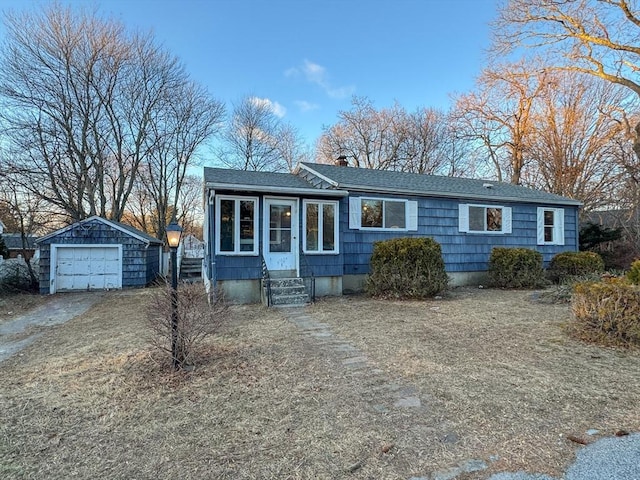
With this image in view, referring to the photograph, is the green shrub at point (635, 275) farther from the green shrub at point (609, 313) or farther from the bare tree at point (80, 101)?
the bare tree at point (80, 101)

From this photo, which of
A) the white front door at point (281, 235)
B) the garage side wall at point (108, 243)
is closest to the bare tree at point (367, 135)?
the garage side wall at point (108, 243)

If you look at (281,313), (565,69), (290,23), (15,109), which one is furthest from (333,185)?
(15,109)

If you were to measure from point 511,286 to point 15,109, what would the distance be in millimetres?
20499

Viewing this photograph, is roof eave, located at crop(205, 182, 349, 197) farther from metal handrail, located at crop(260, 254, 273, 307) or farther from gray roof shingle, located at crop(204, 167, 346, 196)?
metal handrail, located at crop(260, 254, 273, 307)

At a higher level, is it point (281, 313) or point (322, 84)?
point (322, 84)

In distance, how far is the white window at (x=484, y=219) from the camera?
11375 millimetres

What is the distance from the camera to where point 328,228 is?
30.8ft

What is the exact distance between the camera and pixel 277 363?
430cm

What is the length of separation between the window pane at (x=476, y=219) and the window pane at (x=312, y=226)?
548cm

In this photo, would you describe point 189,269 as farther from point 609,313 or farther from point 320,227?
point 609,313

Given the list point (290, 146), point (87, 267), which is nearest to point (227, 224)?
point (87, 267)

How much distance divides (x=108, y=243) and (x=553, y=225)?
52.7 ft

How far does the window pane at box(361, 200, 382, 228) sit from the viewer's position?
10219 millimetres

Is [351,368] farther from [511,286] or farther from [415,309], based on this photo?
[511,286]
